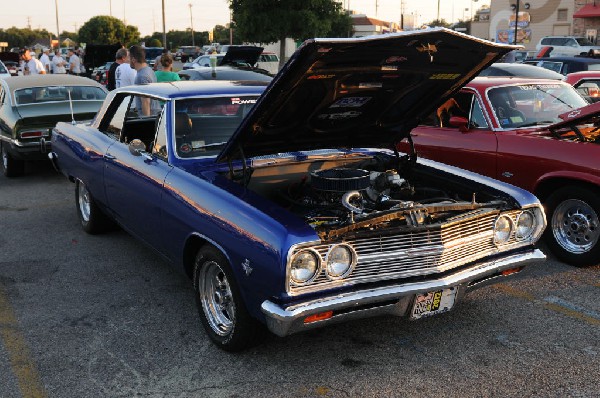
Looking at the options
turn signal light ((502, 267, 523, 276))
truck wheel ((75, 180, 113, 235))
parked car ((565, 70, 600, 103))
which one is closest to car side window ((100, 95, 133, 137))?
truck wheel ((75, 180, 113, 235))

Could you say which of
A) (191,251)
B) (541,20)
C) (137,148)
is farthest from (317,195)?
(541,20)

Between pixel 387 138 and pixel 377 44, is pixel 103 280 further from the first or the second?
pixel 377 44

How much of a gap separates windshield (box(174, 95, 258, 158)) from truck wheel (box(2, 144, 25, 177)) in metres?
5.64

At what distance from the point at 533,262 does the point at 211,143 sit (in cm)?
236

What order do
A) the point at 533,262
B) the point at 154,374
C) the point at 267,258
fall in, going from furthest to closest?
the point at 533,262
the point at 154,374
the point at 267,258

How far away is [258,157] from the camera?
4.61 meters

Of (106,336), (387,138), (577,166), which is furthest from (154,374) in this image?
(577,166)

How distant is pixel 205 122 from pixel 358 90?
3.88 ft

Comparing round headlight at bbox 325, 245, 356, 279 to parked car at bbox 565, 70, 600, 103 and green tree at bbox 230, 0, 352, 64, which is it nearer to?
parked car at bbox 565, 70, 600, 103

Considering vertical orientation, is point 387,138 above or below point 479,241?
above

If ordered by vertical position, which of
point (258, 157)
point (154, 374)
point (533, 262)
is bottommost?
point (154, 374)

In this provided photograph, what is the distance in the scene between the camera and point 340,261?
136 inches

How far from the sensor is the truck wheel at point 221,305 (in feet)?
12.1

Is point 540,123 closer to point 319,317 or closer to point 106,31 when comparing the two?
point 319,317
